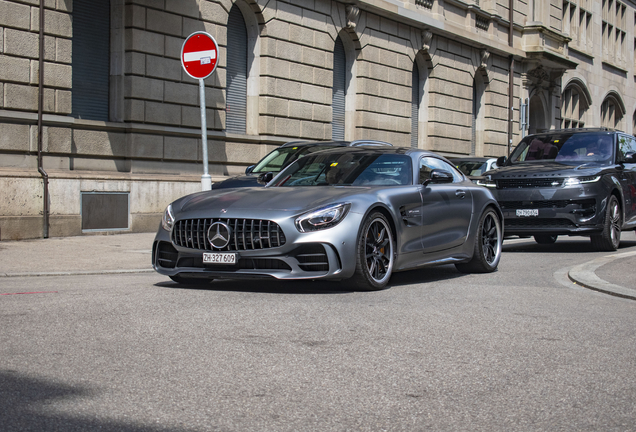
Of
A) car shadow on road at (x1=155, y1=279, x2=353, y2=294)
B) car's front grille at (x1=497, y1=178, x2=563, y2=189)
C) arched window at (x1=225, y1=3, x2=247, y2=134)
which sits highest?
arched window at (x1=225, y1=3, x2=247, y2=134)

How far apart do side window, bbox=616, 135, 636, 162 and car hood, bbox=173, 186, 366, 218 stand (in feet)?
25.2

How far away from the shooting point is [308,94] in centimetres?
2097

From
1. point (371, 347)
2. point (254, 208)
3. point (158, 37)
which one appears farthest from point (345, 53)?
point (371, 347)

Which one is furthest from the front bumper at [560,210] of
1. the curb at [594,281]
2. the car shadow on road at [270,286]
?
the car shadow on road at [270,286]

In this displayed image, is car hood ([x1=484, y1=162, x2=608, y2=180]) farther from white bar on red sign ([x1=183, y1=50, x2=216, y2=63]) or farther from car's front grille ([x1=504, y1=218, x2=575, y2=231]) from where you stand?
white bar on red sign ([x1=183, y1=50, x2=216, y2=63])

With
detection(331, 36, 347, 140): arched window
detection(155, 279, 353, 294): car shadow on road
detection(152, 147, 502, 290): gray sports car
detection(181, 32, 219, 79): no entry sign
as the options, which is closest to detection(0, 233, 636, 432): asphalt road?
detection(155, 279, 353, 294): car shadow on road

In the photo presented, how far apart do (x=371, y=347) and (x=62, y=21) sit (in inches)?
450

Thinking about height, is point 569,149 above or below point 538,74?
below

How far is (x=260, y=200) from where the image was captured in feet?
25.4

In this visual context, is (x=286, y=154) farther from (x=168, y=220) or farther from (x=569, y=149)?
(x=168, y=220)

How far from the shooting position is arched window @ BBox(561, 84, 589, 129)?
40.6 m

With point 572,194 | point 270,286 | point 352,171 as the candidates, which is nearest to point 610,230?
point 572,194

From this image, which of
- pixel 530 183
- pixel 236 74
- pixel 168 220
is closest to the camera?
pixel 168 220

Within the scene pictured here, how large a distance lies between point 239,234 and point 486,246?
11.7ft
